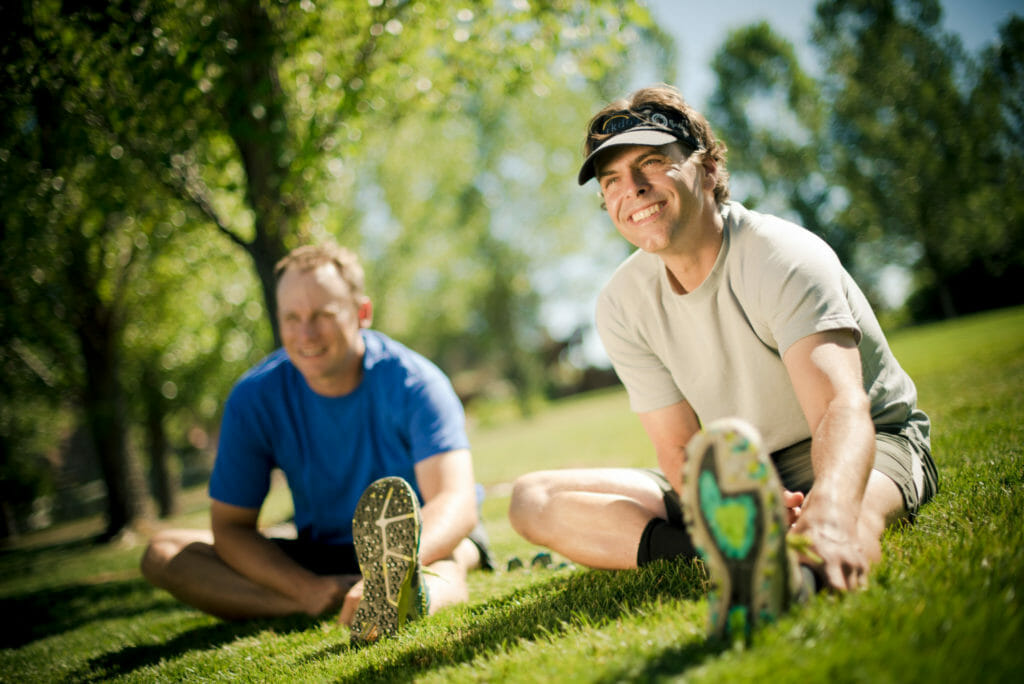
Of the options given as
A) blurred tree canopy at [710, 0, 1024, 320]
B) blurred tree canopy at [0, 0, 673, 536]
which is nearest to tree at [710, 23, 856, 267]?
blurred tree canopy at [710, 0, 1024, 320]

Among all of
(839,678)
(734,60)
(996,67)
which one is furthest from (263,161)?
(734,60)

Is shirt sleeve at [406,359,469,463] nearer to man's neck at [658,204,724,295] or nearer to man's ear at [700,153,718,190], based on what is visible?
man's neck at [658,204,724,295]

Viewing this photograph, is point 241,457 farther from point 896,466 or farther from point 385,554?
point 896,466

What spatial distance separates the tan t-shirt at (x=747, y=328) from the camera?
7.04 feet

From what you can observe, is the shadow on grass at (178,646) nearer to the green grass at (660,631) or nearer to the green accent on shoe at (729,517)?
the green grass at (660,631)

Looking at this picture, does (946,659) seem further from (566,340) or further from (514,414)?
(566,340)

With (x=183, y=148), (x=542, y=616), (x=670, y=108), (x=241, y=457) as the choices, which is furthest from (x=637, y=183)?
(x=183, y=148)

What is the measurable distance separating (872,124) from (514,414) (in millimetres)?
21772

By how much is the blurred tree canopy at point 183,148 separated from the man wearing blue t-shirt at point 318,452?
1.98 m

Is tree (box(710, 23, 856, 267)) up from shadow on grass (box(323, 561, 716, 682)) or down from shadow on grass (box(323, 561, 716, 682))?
up

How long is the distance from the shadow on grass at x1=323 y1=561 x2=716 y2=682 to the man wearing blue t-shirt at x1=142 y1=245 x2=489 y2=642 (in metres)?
0.76

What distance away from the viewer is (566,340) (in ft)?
129

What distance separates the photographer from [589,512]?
2695 millimetres

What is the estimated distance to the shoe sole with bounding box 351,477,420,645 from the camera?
2.32m
